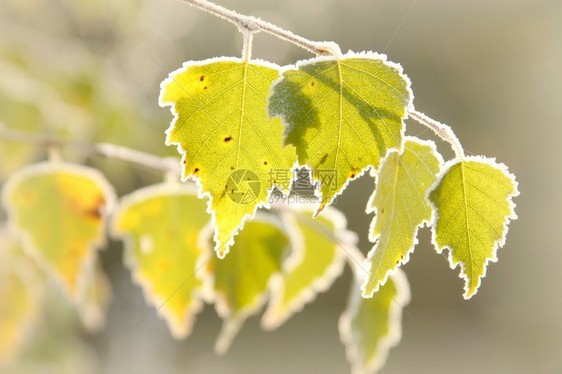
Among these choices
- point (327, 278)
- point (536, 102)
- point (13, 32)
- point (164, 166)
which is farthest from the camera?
point (536, 102)

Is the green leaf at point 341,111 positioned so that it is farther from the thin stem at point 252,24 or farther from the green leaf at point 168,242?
the green leaf at point 168,242

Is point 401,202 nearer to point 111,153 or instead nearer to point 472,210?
point 472,210

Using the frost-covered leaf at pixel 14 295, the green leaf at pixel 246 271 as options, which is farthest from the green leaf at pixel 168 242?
the frost-covered leaf at pixel 14 295

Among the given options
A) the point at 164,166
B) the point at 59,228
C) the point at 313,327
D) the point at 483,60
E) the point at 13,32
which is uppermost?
the point at 483,60

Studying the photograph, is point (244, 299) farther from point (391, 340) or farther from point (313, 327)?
point (313, 327)

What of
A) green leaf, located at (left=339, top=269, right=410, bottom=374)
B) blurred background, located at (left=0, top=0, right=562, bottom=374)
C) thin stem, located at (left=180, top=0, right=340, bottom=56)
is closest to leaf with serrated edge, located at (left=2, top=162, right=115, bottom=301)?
green leaf, located at (left=339, top=269, right=410, bottom=374)

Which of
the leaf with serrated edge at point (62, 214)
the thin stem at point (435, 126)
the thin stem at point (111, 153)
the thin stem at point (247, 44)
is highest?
the thin stem at point (435, 126)

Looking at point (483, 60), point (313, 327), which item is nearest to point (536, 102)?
point (483, 60)

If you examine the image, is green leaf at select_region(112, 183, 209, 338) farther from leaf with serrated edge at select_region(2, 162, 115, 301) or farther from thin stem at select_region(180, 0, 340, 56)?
thin stem at select_region(180, 0, 340, 56)
